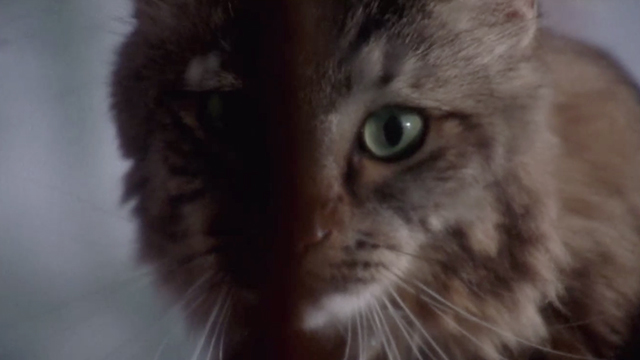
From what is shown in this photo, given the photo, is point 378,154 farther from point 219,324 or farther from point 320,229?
point 219,324

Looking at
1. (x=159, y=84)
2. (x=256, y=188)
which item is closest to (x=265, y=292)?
(x=256, y=188)

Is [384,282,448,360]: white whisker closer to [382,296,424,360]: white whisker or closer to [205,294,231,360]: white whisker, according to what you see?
[382,296,424,360]: white whisker

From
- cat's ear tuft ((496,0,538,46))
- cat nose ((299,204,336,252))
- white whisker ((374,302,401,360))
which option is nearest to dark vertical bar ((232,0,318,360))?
cat nose ((299,204,336,252))

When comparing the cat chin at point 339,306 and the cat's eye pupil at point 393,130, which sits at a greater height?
the cat's eye pupil at point 393,130

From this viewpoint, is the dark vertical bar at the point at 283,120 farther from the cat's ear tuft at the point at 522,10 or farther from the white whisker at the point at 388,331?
the cat's ear tuft at the point at 522,10

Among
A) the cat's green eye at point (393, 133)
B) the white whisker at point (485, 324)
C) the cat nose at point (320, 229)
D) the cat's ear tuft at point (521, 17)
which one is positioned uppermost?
the cat's ear tuft at point (521, 17)

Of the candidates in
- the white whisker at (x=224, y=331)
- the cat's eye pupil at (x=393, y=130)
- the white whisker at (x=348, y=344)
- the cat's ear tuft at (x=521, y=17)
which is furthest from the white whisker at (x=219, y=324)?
the cat's ear tuft at (x=521, y=17)
